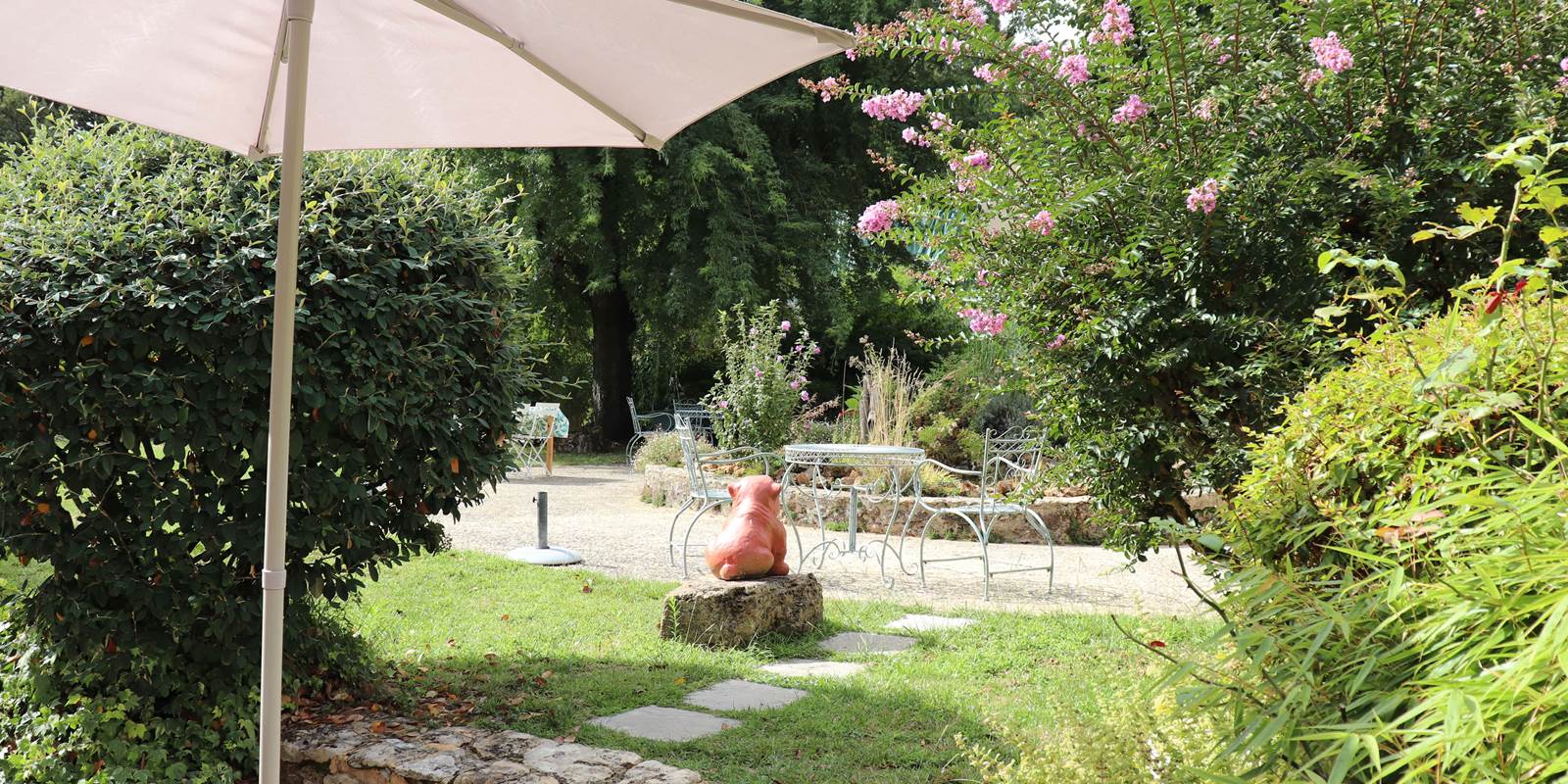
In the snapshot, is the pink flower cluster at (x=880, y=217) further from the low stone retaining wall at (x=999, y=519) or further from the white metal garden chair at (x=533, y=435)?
the white metal garden chair at (x=533, y=435)

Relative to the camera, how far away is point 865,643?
5.07m

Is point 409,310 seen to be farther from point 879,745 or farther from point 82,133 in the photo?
point 879,745

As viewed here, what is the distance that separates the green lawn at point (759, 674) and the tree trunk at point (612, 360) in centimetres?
1225

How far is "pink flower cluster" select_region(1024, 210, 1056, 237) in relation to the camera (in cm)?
319

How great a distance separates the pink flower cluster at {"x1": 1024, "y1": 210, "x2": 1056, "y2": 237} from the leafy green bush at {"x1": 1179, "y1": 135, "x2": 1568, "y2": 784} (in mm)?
1453

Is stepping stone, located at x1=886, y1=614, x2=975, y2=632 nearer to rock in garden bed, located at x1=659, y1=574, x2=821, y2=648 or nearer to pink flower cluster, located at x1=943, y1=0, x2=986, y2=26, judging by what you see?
rock in garden bed, located at x1=659, y1=574, x2=821, y2=648

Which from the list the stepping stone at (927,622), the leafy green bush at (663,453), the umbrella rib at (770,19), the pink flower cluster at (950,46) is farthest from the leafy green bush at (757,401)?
the umbrella rib at (770,19)

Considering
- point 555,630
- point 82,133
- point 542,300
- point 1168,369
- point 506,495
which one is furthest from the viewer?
point 542,300

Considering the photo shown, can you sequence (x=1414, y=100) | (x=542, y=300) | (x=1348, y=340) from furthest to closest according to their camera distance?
1. (x=542, y=300)
2. (x=1414, y=100)
3. (x=1348, y=340)

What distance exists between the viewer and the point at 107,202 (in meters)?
3.35

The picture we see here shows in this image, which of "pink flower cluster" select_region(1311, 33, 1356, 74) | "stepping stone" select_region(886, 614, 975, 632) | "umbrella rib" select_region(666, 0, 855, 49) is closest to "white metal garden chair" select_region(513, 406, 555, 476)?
"stepping stone" select_region(886, 614, 975, 632)

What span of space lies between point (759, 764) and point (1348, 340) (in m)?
2.12

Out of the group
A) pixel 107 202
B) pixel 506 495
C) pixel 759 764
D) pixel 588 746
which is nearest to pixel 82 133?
pixel 107 202

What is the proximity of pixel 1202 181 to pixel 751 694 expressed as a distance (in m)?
2.40
